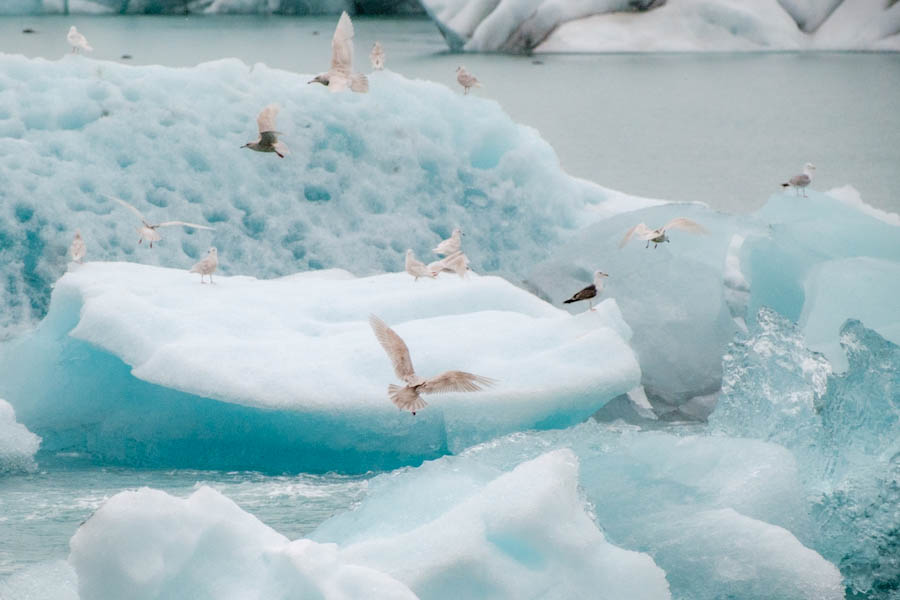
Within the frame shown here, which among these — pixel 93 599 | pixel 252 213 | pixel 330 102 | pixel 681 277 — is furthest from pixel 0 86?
pixel 93 599

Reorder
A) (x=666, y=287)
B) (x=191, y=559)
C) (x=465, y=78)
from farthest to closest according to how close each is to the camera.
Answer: (x=465, y=78), (x=666, y=287), (x=191, y=559)

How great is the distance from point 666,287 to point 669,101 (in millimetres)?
6395

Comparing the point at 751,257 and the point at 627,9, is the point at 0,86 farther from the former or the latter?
the point at 627,9

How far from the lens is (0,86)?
4750 millimetres

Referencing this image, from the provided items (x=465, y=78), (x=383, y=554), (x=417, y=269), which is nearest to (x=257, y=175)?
(x=465, y=78)

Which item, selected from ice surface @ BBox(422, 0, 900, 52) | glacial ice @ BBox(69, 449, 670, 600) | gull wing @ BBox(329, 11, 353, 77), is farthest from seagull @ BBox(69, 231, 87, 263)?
ice surface @ BBox(422, 0, 900, 52)

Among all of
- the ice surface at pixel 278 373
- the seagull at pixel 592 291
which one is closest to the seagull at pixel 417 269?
the ice surface at pixel 278 373

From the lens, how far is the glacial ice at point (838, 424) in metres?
2.73

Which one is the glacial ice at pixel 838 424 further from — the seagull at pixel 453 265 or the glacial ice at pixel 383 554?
the seagull at pixel 453 265

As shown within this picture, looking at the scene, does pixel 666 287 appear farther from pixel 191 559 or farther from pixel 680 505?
pixel 191 559

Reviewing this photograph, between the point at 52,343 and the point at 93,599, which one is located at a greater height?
the point at 93,599

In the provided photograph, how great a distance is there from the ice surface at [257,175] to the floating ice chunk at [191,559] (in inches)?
100

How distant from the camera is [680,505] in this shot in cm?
268

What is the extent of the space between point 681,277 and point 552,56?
338 inches
